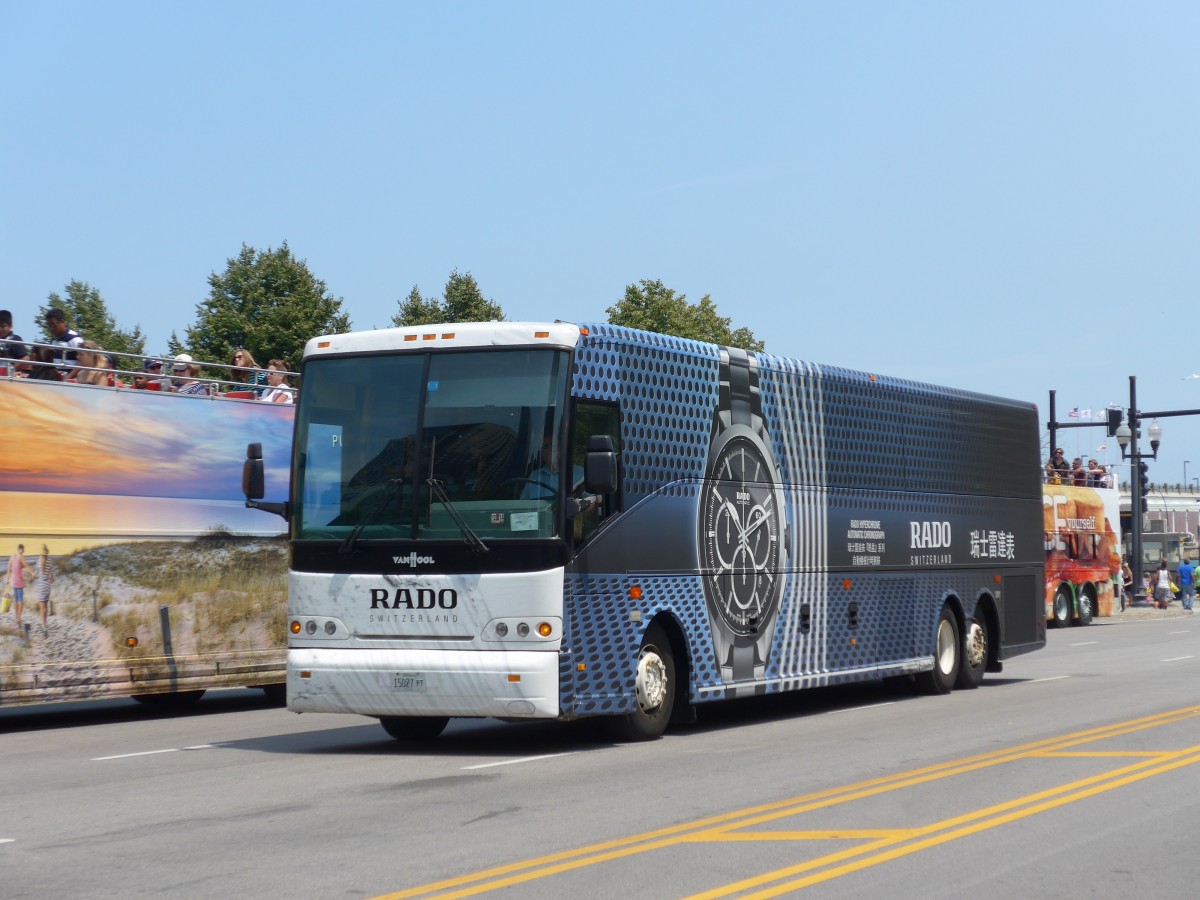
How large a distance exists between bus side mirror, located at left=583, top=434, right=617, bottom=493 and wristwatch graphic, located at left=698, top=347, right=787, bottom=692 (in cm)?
245

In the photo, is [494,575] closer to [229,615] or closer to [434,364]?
[434,364]

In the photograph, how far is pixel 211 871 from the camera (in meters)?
8.00

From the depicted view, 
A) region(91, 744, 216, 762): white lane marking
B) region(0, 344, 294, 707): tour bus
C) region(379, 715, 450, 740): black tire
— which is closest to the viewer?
region(91, 744, 216, 762): white lane marking

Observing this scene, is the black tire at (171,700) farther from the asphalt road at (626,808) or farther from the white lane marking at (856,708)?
the white lane marking at (856,708)

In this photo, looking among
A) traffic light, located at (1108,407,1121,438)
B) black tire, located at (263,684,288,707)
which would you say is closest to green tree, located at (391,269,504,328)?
traffic light, located at (1108,407,1121,438)

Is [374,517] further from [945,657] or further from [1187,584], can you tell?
[1187,584]

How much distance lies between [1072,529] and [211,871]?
36185mm

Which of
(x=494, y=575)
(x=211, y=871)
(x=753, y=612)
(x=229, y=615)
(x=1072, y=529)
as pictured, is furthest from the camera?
(x=1072, y=529)

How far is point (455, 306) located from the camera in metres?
66.0

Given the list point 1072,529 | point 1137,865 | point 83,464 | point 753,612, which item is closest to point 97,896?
point 1137,865

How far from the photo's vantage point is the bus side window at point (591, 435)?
13.1 meters

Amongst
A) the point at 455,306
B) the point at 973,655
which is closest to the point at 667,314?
the point at 455,306

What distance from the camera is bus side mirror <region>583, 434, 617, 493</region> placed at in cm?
1251

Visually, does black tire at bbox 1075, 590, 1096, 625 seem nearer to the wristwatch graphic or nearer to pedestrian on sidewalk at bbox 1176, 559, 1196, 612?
pedestrian on sidewalk at bbox 1176, 559, 1196, 612
